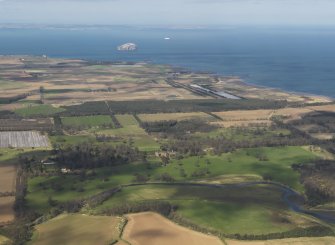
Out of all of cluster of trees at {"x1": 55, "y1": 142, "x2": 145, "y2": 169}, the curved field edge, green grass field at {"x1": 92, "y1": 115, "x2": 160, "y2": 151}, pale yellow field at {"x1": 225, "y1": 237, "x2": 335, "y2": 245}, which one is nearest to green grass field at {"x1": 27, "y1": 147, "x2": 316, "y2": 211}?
cluster of trees at {"x1": 55, "y1": 142, "x2": 145, "y2": 169}

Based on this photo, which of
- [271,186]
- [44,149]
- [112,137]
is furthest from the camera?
[112,137]

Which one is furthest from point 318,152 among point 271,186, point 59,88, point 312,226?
point 59,88

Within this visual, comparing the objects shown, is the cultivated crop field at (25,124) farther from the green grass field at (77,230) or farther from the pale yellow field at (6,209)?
the green grass field at (77,230)

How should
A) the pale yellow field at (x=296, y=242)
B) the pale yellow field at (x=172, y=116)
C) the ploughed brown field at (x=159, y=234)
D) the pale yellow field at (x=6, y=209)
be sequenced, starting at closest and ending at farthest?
the ploughed brown field at (x=159, y=234) → the pale yellow field at (x=296, y=242) → the pale yellow field at (x=6, y=209) → the pale yellow field at (x=172, y=116)

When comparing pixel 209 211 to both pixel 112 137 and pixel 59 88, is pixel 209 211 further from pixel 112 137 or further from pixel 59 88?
pixel 59 88

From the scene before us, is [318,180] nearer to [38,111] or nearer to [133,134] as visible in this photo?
[133,134]

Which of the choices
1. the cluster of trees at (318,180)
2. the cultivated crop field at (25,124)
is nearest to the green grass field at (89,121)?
the cultivated crop field at (25,124)
